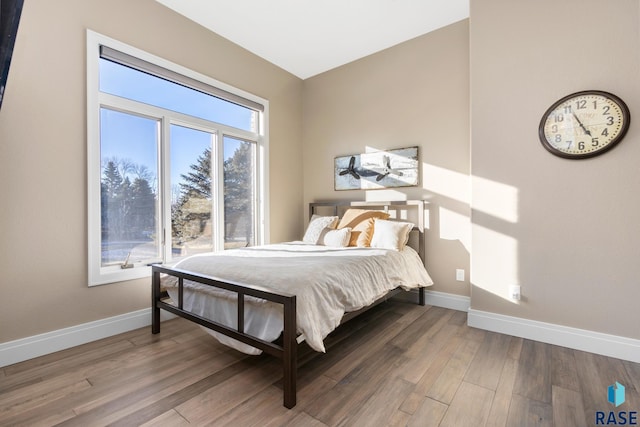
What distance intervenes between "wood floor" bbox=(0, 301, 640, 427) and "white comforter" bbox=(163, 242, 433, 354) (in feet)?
0.92

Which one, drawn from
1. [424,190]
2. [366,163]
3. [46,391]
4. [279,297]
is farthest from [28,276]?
[424,190]

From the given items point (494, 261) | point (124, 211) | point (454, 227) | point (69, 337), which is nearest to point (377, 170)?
point (454, 227)

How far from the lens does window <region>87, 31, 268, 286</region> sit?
8.20 ft

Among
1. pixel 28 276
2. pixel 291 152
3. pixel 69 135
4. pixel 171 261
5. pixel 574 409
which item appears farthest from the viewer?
pixel 291 152

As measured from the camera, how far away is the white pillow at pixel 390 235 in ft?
9.95

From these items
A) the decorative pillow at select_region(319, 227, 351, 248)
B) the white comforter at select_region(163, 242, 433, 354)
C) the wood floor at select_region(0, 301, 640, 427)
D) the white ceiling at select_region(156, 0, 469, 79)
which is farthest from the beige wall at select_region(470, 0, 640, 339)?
the decorative pillow at select_region(319, 227, 351, 248)

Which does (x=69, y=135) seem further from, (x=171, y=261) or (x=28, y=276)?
(x=171, y=261)

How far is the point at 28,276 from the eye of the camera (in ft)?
7.00

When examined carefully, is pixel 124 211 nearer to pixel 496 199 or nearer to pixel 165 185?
pixel 165 185

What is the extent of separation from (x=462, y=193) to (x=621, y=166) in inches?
47.8

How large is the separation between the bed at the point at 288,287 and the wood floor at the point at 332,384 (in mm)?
208

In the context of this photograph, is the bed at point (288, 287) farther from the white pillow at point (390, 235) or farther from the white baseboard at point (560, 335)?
the white baseboard at point (560, 335)

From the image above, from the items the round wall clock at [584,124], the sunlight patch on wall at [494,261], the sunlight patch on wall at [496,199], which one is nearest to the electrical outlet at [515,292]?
the sunlight patch on wall at [494,261]

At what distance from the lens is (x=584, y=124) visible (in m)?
2.17
